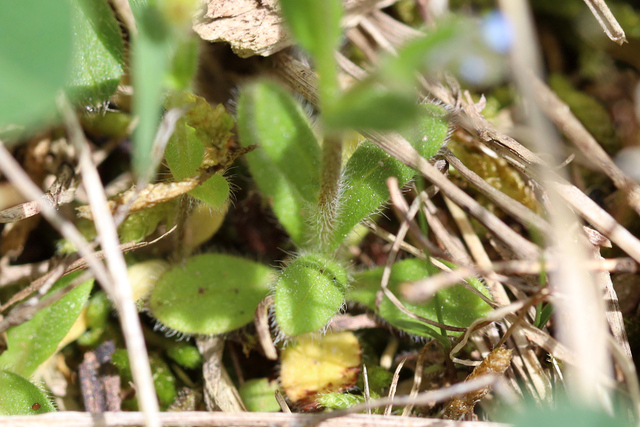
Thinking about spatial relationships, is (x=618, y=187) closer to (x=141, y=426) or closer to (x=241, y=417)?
(x=241, y=417)

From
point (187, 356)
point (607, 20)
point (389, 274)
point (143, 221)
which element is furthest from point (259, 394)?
point (607, 20)

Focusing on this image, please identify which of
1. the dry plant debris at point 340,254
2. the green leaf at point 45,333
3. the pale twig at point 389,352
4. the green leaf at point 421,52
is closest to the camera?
the green leaf at point 421,52

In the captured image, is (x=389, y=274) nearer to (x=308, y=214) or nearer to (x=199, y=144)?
(x=308, y=214)

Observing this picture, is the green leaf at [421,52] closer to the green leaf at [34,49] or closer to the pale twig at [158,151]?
the pale twig at [158,151]

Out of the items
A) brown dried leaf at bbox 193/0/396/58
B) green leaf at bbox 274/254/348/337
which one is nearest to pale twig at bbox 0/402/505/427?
green leaf at bbox 274/254/348/337

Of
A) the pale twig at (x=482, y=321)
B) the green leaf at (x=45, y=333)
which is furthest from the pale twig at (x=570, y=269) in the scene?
the green leaf at (x=45, y=333)

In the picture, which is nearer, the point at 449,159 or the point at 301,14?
the point at 301,14

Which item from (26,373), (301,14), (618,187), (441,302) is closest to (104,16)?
(301,14)
